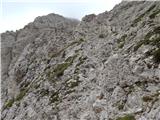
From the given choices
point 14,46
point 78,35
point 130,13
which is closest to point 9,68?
point 14,46

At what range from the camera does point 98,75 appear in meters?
39.2

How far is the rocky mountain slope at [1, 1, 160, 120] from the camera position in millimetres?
30672

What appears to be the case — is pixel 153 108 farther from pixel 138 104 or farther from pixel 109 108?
pixel 109 108

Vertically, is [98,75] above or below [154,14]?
below

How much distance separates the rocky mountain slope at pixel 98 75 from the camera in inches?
1208

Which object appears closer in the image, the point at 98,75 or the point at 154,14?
the point at 98,75

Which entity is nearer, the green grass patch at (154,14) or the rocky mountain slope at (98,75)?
the rocky mountain slope at (98,75)

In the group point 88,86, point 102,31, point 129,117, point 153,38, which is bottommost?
point 129,117

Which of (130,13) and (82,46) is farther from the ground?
(130,13)

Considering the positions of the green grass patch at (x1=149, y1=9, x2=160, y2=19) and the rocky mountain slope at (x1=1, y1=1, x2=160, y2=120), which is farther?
the green grass patch at (x1=149, y1=9, x2=160, y2=19)

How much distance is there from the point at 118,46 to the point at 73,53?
37.2ft

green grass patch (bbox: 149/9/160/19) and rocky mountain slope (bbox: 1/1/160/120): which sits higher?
green grass patch (bbox: 149/9/160/19)

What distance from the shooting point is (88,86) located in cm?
3831

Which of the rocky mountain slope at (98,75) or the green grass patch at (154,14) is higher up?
the green grass patch at (154,14)
